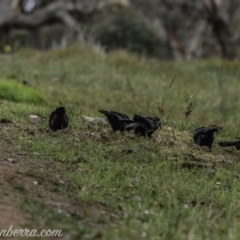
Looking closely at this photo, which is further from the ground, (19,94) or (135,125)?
(135,125)

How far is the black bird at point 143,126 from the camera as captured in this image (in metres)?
5.30

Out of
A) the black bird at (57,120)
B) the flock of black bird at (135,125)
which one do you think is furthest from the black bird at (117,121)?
the black bird at (57,120)

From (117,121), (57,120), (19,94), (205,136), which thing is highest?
(205,136)

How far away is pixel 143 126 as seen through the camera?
5320mm

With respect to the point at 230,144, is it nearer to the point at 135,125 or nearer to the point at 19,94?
the point at 135,125

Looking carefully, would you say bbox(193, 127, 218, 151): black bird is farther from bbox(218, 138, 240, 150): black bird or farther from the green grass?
the green grass

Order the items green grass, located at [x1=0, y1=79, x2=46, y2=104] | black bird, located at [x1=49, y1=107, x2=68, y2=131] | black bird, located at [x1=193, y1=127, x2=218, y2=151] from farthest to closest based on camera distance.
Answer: green grass, located at [x1=0, y1=79, x2=46, y2=104], black bird, located at [x1=49, y1=107, x2=68, y2=131], black bird, located at [x1=193, y1=127, x2=218, y2=151]

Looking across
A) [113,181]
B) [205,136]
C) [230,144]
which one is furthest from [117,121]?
[113,181]

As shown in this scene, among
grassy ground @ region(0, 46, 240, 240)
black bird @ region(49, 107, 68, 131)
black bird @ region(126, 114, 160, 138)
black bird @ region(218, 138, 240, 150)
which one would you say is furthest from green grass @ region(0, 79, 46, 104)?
black bird @ region(218, 138, 240, 150)

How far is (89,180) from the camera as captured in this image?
3.80 m

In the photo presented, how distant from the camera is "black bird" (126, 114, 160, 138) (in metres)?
5.30

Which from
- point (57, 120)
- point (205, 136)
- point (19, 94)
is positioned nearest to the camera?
point (205, 136)

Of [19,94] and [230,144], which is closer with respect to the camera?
[230,144]

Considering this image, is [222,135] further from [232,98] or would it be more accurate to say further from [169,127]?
[232,98]
